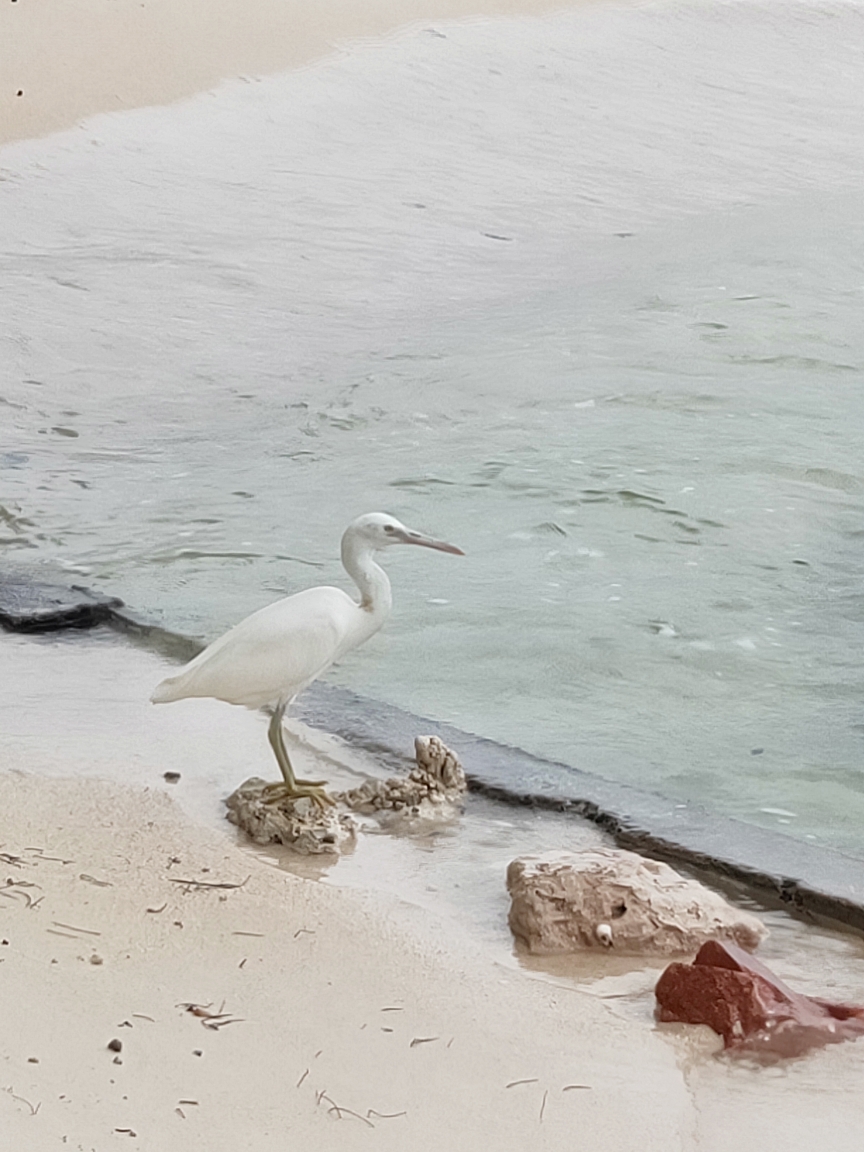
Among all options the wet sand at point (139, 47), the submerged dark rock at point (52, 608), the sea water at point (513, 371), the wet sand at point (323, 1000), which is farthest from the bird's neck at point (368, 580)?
the wet sand at point (139, 47)

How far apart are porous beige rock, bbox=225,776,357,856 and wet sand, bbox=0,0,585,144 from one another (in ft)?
27.2

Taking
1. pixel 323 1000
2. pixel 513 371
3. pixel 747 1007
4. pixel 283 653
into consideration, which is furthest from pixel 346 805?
pixel 513 371

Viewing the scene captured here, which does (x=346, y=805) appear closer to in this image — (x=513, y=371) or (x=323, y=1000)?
(x=323, y=1000)

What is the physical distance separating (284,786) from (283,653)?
334 mm

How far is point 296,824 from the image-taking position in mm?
4051

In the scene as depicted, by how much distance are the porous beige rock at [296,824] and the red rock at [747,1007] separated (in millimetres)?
974

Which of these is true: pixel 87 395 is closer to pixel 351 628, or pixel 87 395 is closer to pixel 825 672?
pixel 825 672

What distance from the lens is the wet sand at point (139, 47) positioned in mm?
11477

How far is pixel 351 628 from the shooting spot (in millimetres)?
4137

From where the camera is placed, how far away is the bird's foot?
412 cm

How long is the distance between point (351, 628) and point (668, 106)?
9.92 metres

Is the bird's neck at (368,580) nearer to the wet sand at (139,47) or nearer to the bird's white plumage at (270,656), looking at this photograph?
the bird's white plumage at (270,656)

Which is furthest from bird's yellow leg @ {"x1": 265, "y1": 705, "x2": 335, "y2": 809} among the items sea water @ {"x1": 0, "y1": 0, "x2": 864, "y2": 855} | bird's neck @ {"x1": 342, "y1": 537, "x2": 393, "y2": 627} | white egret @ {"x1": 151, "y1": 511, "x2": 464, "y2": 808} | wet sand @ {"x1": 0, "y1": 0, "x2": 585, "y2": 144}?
wet sand @ {"x1": 0, "y1": 0, "x2": 585, "y2": 144}

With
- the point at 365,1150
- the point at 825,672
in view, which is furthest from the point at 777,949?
the point at 825,672
